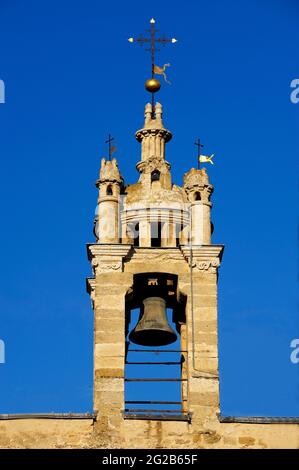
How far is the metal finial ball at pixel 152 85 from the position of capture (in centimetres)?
5370

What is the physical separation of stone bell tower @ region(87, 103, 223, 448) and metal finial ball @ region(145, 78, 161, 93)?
48 centimetres

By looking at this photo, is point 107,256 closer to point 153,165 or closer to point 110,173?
point 110,173

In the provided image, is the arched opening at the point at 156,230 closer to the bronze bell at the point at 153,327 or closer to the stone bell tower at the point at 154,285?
the stone bell tower at the point at 154,285

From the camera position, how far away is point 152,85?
53719 millimetres

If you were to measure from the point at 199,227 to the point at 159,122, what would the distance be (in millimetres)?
3042

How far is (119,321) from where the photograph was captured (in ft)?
165

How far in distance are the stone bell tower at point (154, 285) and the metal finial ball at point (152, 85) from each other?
1.56ft

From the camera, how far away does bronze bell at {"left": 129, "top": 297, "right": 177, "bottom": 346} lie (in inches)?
2005

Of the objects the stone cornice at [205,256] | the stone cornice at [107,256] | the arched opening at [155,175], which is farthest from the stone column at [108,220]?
the stone cornice at [205,256]

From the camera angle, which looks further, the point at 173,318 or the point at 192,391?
the point at 173,318

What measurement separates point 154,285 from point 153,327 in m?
1.24
